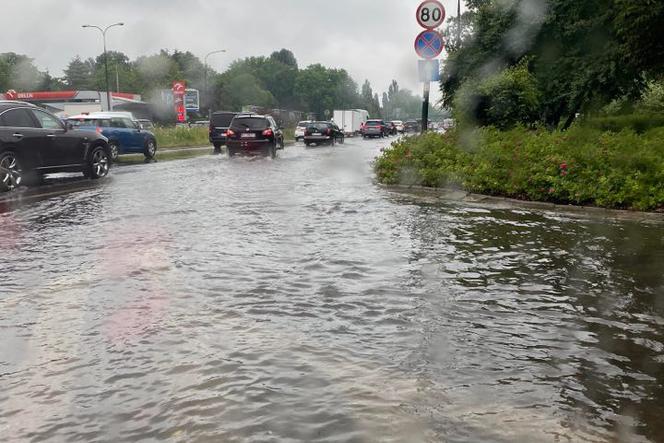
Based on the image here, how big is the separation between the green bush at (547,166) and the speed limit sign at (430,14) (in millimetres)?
2577

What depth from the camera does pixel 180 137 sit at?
136 feet

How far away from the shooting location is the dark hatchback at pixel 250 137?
2573cm

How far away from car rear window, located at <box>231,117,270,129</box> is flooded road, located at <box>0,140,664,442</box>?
55.6 feet

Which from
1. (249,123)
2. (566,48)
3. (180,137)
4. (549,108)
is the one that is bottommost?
(180,137)

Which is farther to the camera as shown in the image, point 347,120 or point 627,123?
point 347,120

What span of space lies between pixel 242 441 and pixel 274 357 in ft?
3.59

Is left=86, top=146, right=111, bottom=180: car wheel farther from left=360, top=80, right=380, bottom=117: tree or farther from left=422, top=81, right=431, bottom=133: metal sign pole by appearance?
left=360, top=80, right=380, bottom=117: tree

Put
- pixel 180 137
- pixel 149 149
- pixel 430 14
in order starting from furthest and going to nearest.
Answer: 1. pixel 180 137
2. pixel 149 149
3. pixel 430 14

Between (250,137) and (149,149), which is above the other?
(250,137)

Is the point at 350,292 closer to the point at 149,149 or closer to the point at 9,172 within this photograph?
the point at 9,172

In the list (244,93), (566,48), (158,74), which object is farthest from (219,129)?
(244,93)

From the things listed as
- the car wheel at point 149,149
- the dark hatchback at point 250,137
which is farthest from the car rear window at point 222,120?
the car wheel at point 149,149

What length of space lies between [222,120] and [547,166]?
24383 millimetres

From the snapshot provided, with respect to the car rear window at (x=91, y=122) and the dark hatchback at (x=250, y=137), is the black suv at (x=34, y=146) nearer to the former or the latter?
the car rear window at (x=91, y=122)
